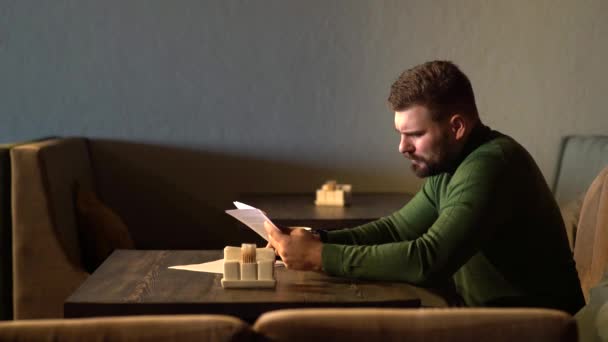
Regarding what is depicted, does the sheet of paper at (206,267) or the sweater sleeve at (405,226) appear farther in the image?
the sweater sleeve at (405,226)

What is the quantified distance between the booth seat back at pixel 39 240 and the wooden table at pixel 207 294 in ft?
4.13

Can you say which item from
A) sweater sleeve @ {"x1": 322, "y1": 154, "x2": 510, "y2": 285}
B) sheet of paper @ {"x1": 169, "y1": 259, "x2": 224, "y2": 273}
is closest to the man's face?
sweater sleeve @ {"x1": 322, "y1": 154, "x2": 510, "y2": 285}

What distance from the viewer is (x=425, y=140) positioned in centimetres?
245

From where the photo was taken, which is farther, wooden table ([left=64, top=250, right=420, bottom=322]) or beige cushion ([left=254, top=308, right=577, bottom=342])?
wooden table ([left=64, top=250, right=420, bottom=322])

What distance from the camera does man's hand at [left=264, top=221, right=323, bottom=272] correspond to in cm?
230

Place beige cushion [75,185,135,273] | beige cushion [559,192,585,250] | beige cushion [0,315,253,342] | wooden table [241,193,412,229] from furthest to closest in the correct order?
beige cushion [75,185,135,273] → beige cushion [559,192,585,250] → wooden table [241,193,412,229] → beige cushion [0,315,253,342]

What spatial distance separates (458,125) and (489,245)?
322mm

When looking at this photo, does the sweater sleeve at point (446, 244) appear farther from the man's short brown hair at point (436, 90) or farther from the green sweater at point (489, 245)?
the man's short brown hair at point (436, 90)

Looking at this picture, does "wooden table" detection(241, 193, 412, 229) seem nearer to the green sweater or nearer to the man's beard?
the green sweater

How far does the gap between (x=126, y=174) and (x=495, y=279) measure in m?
2.40

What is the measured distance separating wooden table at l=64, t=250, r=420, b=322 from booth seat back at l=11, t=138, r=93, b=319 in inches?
49.6

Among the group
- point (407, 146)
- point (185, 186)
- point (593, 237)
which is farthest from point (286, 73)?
point (407, 146)

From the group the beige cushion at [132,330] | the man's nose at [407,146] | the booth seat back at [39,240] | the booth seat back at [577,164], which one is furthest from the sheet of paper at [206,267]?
the booth seat back at [577,164]

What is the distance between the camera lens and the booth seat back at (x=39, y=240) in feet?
11.6
